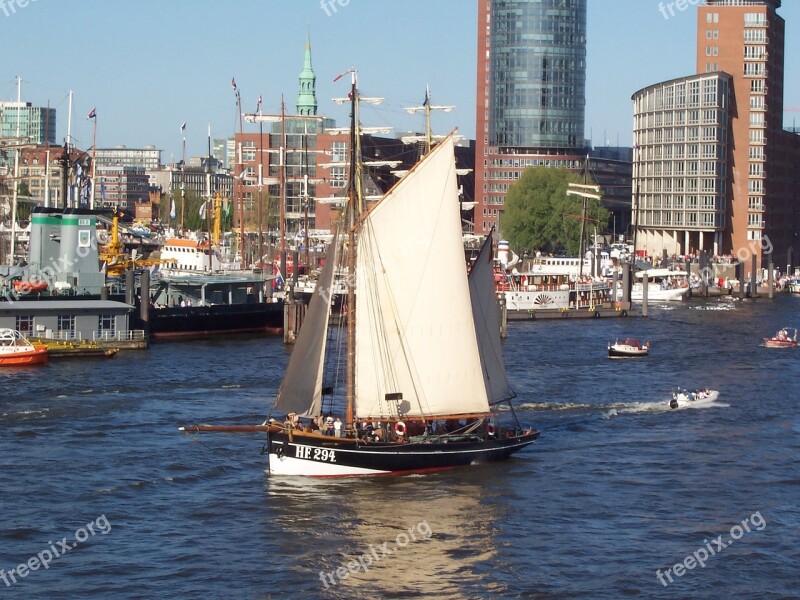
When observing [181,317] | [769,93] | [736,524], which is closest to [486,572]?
[736,524]

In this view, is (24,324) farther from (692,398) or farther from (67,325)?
(692,398)

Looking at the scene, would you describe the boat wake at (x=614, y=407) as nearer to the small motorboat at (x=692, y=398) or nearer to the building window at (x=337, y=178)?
the small motorboat at (x=692, y=398)

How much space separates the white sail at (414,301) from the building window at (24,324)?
40.2 meters

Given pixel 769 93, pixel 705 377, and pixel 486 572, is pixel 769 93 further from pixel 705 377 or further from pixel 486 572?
pixel 486 572

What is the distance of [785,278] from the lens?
6654 inches

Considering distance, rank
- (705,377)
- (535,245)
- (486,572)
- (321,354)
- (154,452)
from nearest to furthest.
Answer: (486,572) → (321,354) → (154,452) → (705,377) → (535,245)

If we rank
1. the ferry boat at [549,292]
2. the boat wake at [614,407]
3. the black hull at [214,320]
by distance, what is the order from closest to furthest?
the boat wake at [614,407], the black hull at [214,320], the ferry boat at [549,292]

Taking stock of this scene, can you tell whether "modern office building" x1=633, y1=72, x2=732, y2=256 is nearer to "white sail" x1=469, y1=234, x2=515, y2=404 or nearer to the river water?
the river water

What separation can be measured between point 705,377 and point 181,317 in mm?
37407

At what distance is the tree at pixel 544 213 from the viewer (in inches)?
6673

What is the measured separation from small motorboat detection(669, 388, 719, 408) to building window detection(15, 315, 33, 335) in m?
39.9

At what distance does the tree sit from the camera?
556ft

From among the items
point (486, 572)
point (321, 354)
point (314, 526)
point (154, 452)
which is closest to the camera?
point (486, 572)

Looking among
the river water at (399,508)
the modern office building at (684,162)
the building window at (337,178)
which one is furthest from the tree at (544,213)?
the river water at (399,508)
